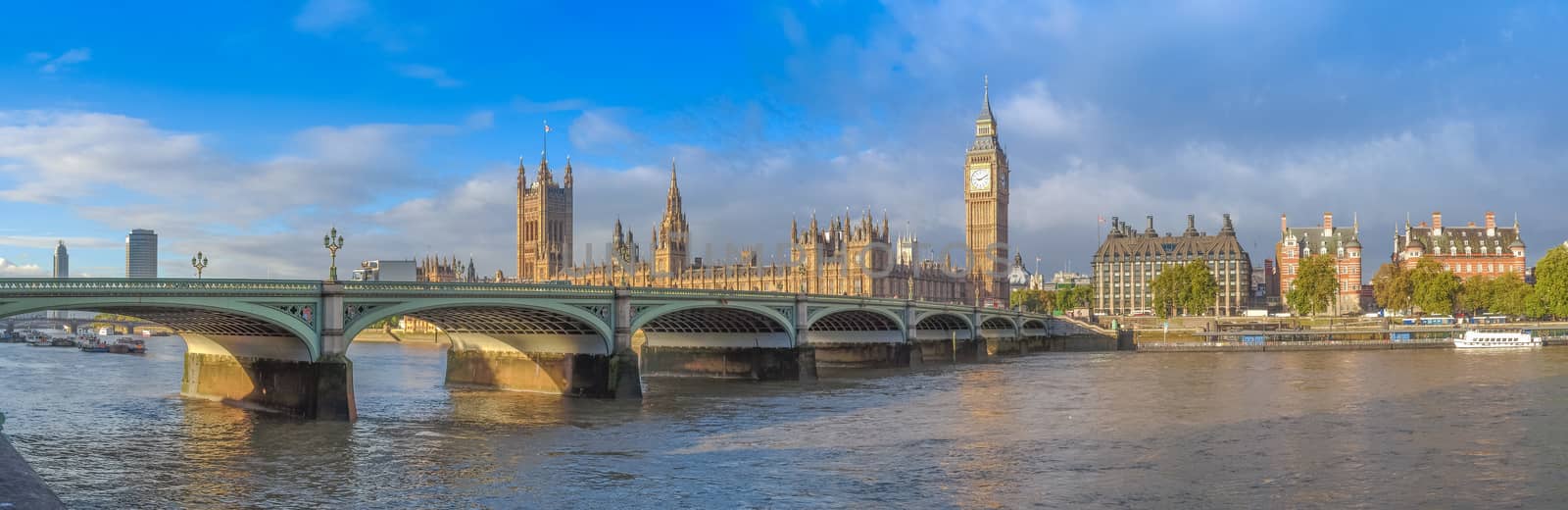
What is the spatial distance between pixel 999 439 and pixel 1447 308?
97907 mm

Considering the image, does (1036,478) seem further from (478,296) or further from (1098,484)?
(478,296)

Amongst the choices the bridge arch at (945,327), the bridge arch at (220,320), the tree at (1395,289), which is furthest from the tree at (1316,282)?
the bridge arch at (220,320)

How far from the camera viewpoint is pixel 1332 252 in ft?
531

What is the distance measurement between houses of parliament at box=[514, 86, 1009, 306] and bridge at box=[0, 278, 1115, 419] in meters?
39.0

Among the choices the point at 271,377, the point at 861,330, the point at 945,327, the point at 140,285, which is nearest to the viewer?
the point at 140,285

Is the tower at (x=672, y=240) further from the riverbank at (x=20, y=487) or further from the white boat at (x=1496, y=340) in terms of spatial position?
the riverbank at (x=20, y=487)

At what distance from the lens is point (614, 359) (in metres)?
48.2

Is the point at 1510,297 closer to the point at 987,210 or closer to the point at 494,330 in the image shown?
the point at 987,210

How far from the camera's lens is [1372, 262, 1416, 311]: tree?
11981cm

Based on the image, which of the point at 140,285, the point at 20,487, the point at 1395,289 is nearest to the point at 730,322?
the point at 140,285

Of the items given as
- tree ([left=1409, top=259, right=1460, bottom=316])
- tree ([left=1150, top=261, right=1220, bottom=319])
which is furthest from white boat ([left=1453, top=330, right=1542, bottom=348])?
tree ([left=1150, top=261, right=1220, bottom=319])

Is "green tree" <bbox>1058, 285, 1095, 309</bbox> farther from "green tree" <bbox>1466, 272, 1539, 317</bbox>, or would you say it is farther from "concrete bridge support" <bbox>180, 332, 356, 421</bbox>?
"concrete bridge support" <bbox>180, 332, 356, 421</bbox>

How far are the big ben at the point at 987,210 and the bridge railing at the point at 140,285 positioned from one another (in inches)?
5772

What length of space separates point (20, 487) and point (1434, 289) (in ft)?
397
